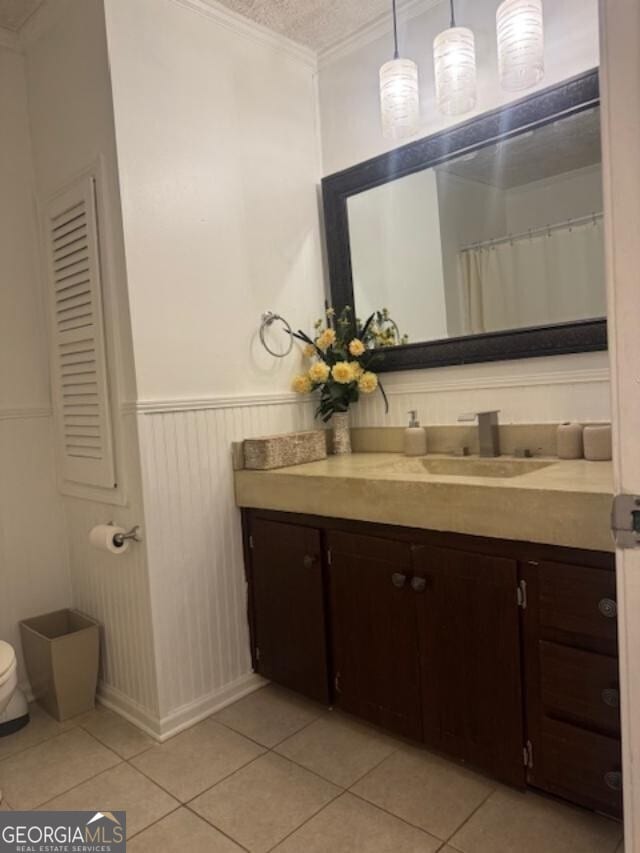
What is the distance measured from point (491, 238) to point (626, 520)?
4.66 feet

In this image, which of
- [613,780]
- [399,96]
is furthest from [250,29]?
[613,780]

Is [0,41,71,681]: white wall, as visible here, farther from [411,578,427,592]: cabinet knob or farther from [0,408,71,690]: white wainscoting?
[411,578,427,592]: cabinet knob

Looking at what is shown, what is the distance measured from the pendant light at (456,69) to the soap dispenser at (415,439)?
1065 mm

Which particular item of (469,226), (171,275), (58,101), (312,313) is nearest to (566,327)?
(469,226)

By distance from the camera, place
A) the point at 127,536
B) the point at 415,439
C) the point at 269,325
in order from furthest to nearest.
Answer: the point at 269,325 < the point at 415,439 < the point at 127,536

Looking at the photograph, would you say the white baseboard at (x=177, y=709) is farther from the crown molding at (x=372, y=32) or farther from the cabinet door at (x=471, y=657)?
the crown molding at (x=372, y=32)

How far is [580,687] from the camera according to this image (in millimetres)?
1442

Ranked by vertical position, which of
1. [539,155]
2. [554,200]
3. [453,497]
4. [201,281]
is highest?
[539,155]

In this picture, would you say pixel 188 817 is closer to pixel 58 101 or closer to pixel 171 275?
pixel 171 275

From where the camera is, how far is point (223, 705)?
2209 mm

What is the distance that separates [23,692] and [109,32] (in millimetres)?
2269

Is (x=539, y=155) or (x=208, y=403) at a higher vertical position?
(x=539, y=155)

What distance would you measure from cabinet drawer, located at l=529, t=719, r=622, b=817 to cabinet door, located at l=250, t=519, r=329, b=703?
2.43 ft

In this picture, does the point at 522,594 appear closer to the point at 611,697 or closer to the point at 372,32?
the point at 611,697
